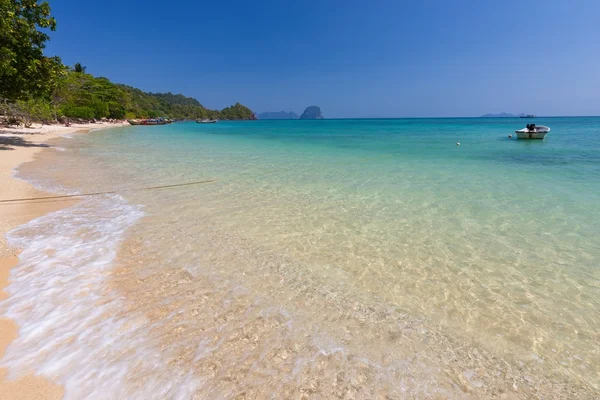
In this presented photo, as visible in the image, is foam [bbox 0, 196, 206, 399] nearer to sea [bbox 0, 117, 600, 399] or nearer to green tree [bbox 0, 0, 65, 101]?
sea [bbox 0, 117, 600, 399]

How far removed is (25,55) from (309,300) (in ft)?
78.8

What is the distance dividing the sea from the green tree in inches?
599

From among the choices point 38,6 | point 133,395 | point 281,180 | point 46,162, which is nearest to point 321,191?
point 281,180

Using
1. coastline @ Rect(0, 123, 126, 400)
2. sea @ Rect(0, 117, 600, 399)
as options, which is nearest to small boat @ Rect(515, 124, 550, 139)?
sea @ Rect(0, 117, 600, 399)

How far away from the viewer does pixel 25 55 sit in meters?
18.1

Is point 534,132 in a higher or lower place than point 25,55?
lower

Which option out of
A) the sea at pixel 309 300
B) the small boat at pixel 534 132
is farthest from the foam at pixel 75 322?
the small boat at pixel 534 132

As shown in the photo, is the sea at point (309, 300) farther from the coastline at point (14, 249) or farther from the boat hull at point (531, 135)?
the boat hull at point (531, 135)

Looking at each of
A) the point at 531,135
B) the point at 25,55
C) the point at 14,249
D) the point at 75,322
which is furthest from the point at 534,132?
the point at 25,55

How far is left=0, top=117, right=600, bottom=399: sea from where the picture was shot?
9.29 ft

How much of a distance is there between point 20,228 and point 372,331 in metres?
7.12

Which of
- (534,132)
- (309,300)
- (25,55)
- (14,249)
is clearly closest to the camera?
(309,300)

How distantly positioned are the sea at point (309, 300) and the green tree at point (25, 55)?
15213 millimetres

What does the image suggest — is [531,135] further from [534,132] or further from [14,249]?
[14,249]
